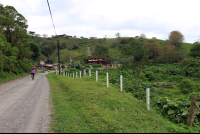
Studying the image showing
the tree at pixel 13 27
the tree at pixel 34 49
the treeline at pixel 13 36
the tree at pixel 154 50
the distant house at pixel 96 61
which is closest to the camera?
the treeline at pixel 13 36

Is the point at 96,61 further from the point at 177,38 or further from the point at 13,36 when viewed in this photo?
the point at 177,38

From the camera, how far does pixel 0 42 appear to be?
1725cm

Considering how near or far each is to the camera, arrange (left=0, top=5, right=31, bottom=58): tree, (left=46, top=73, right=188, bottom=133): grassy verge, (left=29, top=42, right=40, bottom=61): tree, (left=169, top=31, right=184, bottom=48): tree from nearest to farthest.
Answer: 1. (left=46, top=73, right=188, bottom=133): grassy verge
2. (left=0, top=5, right=31, bottom=58): tree
3. (left=29, top=42, right=40, bottom=61): tree
4. (left=169, top=31, right=184, bottom=48): tree

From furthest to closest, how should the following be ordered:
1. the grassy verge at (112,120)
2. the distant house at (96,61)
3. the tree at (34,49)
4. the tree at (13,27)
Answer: the distant house at (96,61), the tree at (34,49), the tree at (13,27), the grassy verge at (112,120)

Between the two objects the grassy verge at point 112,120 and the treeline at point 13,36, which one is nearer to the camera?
the grassy verge at point 112,120

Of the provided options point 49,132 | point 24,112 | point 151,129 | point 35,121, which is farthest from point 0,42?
point 151,129

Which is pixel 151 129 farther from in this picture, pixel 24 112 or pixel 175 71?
pixel 175 71

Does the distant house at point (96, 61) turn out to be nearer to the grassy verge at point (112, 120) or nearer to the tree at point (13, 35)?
the tree at point (13, 35)

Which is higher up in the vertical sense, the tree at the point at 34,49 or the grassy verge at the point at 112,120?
the tree at the point at 34,49

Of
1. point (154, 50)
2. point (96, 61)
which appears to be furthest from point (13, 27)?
point (154, 50)

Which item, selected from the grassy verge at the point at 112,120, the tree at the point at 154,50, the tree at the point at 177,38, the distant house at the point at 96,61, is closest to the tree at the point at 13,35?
the grassy verge at the point at 112,120

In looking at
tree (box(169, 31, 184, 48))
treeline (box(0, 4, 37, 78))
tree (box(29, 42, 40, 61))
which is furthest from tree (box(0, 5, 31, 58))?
tree (box(169, 31, 184, 48))

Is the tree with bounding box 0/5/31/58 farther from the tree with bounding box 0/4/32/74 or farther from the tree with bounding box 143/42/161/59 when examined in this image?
the tree with bounding box 143/42/161/59

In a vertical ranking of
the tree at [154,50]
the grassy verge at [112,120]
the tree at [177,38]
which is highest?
the tree at [177,38]
